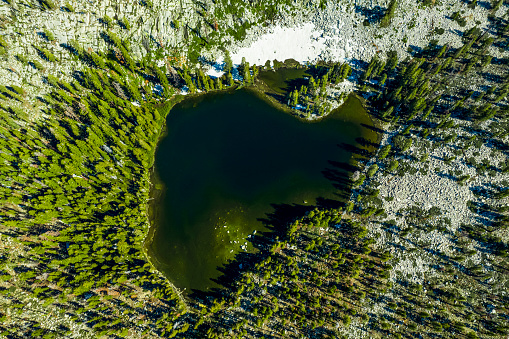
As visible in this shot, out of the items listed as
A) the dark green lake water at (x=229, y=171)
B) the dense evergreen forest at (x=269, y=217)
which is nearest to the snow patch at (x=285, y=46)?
the dense evergreen forest at (x=269, y=217)

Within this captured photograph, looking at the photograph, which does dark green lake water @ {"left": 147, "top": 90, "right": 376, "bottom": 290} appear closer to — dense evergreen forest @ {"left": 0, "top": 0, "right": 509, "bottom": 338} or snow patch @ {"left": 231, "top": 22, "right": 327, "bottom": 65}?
dense evergreen forest @ {"left": 0, "top": 0, "right": 509, "bottom": 338}

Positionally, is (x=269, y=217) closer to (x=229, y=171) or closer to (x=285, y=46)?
(x=229, y=171)

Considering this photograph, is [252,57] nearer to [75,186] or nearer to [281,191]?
[281,191]

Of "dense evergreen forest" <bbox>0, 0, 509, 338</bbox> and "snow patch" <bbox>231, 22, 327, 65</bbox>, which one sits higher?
"snow patch" <bbox>231, 22, 327, 65</bbox>

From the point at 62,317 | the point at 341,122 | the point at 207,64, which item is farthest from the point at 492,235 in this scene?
the point at 62,317

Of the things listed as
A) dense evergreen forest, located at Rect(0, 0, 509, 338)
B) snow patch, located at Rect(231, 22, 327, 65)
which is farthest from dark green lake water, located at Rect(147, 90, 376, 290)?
snow patch, located at Rect(231, 22, 327, 65)

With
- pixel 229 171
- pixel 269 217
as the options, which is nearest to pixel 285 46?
pixel 229 171

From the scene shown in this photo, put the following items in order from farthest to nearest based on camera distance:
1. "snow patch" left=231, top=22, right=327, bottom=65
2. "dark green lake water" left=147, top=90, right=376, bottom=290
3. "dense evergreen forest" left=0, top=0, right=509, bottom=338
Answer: "snow patch" left=231, top=22, right=327, bottom=65, "dark green lake water" left=147, top=90, right=376, bottom=290, "dense evergreen forest" left=0, top=0, right=509, bottom=338

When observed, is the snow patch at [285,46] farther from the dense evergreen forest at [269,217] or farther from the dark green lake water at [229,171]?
the dark green lake water at [229,171]
